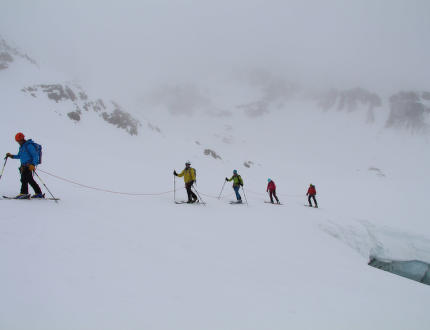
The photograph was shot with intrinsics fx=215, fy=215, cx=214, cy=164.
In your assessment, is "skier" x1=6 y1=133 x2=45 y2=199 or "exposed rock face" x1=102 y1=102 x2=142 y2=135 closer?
"skier" x1=6 y1=133 x2=45 y2=199

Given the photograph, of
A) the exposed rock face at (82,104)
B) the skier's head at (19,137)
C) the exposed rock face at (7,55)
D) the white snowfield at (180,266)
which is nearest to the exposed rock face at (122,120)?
the exposed rock face at (82,104)

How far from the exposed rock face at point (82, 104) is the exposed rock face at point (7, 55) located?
9.27m

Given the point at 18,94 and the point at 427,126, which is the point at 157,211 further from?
the point at 427,126

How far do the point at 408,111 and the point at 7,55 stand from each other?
108142 mm

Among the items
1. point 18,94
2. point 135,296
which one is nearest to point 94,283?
point 135,296

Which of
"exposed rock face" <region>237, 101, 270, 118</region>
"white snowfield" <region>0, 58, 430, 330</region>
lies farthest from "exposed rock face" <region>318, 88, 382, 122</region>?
"white snowfield" <region>0, 58, 430, 330</region>

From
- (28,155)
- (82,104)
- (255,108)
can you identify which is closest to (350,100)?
(255,108)

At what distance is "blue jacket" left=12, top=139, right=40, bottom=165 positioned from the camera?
6.19m

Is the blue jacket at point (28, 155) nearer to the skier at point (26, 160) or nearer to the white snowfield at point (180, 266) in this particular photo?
the skier at point (26, 160)

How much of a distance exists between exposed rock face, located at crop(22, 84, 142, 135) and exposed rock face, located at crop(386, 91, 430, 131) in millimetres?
79020

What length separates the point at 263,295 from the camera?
11.0ft

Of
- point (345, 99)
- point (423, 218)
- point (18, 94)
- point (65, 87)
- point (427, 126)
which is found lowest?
point (423, 218)

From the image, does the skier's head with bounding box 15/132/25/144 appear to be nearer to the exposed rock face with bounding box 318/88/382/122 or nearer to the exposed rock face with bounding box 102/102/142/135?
the exposed rock face with bounding box 102/102/142/135

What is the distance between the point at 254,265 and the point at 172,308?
2.38 meters
